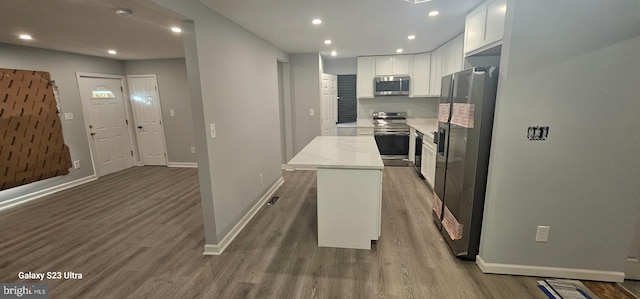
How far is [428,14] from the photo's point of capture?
2.74 metres

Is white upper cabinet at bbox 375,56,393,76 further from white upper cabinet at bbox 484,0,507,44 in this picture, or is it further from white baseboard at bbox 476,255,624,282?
white baseboard at bbox 476,255,624,282

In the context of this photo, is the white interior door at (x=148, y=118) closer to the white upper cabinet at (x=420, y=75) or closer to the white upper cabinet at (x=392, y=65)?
the white upper cabinet at (x=392, y=65)

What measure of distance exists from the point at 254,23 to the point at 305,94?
2302 mm

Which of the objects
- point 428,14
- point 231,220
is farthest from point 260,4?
point 231,220

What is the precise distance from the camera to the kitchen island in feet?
7.82

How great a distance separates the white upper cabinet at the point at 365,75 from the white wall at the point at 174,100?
364 cm

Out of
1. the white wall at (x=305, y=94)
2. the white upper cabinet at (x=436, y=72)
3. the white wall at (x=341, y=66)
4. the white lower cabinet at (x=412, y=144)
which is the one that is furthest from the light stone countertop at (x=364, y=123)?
the white upper cabinet at (x=436, y=72)

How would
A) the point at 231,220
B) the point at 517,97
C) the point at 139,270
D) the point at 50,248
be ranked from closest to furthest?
the point at 517,97, the point at 139,270, the point at 50,248, the point at 231,220

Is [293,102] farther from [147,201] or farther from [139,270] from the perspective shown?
[139,270]

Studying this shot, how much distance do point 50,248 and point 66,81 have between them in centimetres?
324

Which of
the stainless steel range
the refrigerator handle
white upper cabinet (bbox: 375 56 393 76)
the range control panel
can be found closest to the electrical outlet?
the range control panel

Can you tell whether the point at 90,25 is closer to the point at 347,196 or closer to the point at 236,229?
the point at 236,229

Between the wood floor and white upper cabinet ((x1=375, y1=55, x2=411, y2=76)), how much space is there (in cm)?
277

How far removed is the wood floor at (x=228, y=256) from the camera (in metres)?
2.02
